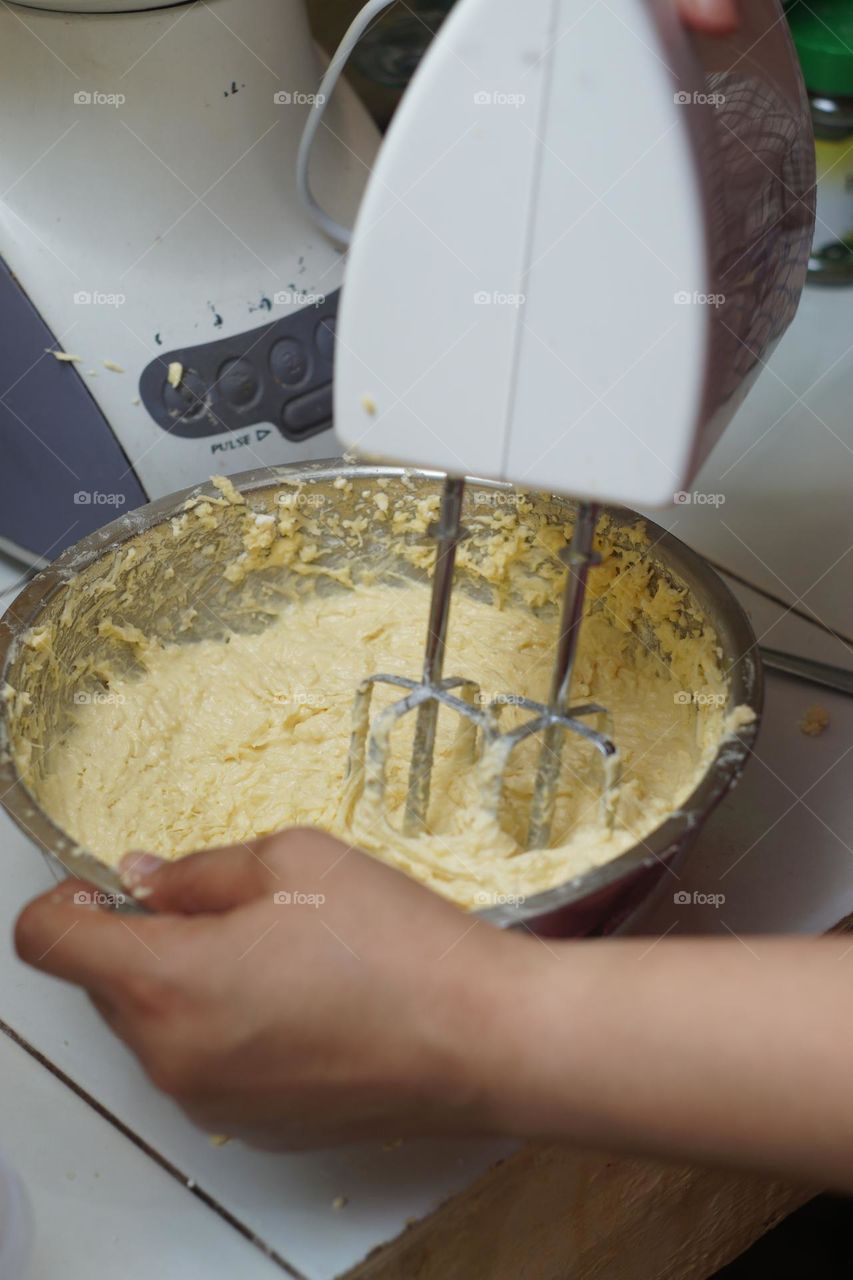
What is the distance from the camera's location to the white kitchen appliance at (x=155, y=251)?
67cm

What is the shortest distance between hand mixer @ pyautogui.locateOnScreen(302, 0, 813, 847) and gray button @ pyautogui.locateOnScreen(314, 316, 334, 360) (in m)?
0.34

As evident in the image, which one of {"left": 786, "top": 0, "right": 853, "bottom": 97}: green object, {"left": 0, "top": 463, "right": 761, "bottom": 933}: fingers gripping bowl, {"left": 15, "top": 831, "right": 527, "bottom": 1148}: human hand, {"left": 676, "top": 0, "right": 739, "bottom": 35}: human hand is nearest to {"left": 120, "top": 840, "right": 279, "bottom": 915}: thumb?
{"left": 15, "top": 831, "right": 527, "bottom": 1148}: human hand

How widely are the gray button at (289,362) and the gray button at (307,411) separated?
0.5 inches

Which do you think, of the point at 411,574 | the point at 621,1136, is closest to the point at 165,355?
the point at 411,574

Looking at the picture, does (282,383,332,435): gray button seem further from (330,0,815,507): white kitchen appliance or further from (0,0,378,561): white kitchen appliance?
(330,0,815,507): white kitchen appliance

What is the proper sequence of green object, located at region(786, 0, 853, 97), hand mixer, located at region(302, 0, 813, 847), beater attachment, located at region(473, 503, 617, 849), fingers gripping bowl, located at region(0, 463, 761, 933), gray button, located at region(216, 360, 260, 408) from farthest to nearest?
green object, located at region(786, 0, 853, 97) → gray button, located at region(216, 360, 260, 408) → fingers gripping bowl, located at region(0, 463, 761, 933) → beater attachment, located at region(473, 503, 617, 849) → hand mixer, located at region(302, 0, 813, 847)

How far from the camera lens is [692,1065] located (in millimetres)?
421

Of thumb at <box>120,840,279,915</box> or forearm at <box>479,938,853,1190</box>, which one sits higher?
thumb at <box>120,840,279,915</box>

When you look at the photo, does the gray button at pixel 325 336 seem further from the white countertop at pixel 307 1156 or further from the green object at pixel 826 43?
the green object at pixel 826 43

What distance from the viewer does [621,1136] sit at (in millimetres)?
427

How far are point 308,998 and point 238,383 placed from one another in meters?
0.45

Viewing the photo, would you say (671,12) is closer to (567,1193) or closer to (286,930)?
(286,930)

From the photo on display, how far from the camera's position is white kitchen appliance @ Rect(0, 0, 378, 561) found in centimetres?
67

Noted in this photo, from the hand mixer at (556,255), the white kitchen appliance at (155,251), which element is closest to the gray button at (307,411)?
the white kitchen appliance at (155,251)
